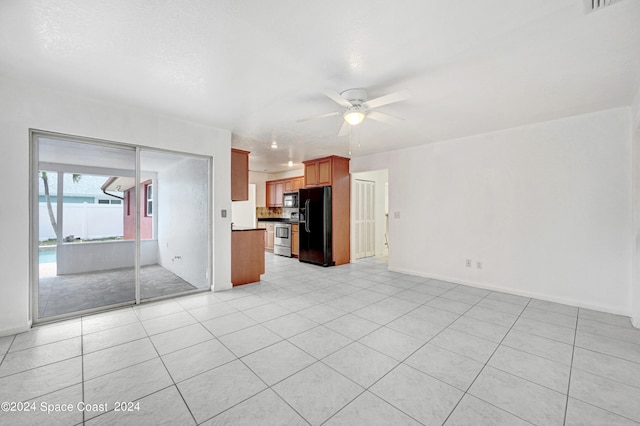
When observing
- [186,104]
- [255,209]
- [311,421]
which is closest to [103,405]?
[311,421]

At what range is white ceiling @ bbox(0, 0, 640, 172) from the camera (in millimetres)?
1623

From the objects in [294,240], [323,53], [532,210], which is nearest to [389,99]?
[323,53]

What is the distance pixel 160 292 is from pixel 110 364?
2.01 meters

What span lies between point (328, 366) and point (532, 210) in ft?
11.9

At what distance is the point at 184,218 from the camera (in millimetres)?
4629

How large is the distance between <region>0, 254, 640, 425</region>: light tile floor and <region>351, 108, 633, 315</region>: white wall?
0.52m

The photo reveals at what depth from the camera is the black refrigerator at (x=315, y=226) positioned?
583cm

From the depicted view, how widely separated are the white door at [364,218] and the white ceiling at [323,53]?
334 centimetres

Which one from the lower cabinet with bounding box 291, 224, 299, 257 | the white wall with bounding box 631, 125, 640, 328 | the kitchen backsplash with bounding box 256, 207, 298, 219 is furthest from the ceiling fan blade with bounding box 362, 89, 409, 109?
the kitchen backsplash with bounding box 256, 207, 298, 219

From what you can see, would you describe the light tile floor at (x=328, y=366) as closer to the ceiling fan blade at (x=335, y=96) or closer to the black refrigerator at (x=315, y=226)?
the ceiling fan blade at (x=335, y=96)

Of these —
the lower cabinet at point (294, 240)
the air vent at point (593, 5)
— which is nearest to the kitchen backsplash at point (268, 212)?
the lower cabinet at point (294, 240)

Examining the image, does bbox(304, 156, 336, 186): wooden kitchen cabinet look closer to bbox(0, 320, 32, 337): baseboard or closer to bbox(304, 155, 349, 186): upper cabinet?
bbox(304, 155, 349, 186): upper cabinet

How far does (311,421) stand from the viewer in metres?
1.50

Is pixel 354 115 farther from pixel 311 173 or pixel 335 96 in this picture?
pixel 311 173
